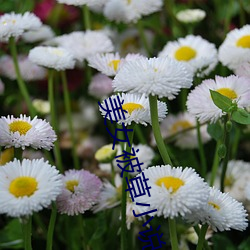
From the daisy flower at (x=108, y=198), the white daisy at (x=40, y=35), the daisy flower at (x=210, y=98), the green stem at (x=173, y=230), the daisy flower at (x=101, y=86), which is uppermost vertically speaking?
the white daisy at (x=40, y=35)

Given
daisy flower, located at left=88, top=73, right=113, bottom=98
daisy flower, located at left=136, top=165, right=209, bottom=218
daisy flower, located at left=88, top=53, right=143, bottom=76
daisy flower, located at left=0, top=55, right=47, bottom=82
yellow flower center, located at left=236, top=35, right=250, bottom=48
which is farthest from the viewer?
daisy flower, located at left=0, top=55, right=47, bottom=82

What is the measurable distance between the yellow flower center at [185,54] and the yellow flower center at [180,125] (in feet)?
0.51

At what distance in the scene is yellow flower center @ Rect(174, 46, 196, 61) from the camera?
863 millimetres

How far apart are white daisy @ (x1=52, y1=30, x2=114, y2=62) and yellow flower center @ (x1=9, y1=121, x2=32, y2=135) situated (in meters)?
0.26

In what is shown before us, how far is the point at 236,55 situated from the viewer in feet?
2.61

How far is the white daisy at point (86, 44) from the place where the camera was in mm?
856

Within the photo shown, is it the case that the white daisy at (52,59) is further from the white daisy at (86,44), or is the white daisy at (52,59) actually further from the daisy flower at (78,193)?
the daisy flower at (78,193)

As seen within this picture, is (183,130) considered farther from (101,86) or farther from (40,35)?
(40,35)

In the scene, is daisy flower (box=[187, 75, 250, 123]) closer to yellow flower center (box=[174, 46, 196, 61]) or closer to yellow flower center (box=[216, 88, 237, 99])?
yellow flower center (box=[216, 88, 237, 99])

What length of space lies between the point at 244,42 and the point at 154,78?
0.32 meters

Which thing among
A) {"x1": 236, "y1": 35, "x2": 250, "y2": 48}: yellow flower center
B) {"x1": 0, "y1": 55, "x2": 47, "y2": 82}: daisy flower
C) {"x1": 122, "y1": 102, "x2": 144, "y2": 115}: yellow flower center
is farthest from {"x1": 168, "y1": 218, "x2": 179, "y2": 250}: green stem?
{"x1": 0, "y1": 55, "x2": 47, "y2": 82}: daisy flower

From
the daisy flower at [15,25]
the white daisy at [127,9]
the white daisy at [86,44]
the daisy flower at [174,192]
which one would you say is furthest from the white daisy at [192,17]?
the daisy flower at [174,192]

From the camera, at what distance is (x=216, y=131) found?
73 cm

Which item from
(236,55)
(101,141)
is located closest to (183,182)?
(236,55)
